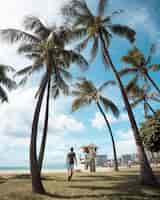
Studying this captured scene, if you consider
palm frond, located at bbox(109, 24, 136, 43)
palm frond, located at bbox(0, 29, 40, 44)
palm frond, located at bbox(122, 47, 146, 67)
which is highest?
palm frond, located at bbox(122, 47, 146, 67)

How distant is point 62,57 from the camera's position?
13812 millimetres

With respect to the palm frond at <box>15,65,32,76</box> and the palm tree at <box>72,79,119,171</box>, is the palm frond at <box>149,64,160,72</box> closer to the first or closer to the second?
the palm tree at <box>72,79,119,171</box>

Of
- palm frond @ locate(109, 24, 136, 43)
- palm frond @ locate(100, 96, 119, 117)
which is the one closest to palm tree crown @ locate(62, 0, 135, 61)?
palm frond @ locate(109, 24, 136, 43)

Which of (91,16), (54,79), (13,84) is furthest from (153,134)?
(13,84)

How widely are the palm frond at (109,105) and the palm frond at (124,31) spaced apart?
1076 cm

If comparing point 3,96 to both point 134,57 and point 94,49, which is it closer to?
point 94,49

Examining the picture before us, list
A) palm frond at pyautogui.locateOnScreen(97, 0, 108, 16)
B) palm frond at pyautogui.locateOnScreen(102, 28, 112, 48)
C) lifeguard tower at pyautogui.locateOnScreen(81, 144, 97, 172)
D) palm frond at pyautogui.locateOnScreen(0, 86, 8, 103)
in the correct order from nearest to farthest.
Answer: palm frond at pyautogui.locateOnScreen(102, 28, 112, 48), palm frond at pyautogui.locateOnScreen(97, 0, 108, 16), lifeguard tower at pyautogui.locateOnScreen(81, 144, 97, 172), palm frond at pyautogui.locateOnScreen(0, 86, 8, 103)

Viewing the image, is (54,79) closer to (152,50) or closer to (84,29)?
(84,29)

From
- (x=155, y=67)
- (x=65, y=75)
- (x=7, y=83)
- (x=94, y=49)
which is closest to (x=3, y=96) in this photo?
(x=7, y=83)

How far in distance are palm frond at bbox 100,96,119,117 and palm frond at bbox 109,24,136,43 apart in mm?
10758

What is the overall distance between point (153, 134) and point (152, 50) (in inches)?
449

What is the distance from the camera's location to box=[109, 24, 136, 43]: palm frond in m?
16.2

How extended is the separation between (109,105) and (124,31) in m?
11.3

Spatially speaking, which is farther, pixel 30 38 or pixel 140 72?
pixel 140 72
